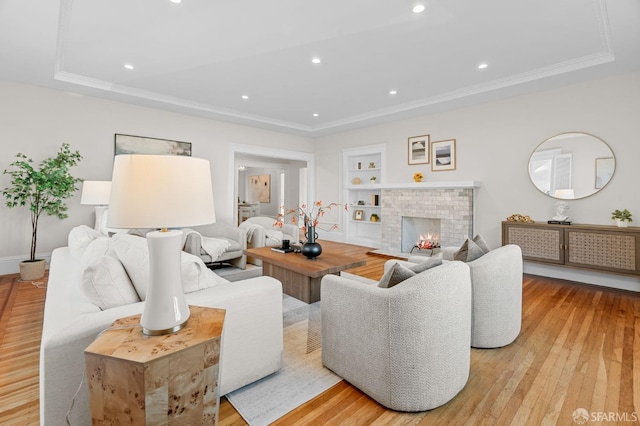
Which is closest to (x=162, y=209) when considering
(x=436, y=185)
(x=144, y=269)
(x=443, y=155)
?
(x=144, y=269)

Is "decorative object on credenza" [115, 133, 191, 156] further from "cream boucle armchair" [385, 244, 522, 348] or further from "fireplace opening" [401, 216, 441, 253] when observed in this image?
"cream boucle armchair" [385, 244, 522, 348]

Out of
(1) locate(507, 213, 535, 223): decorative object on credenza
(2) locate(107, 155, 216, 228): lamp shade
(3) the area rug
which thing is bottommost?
(3) the area rug

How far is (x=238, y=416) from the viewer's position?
159 cm

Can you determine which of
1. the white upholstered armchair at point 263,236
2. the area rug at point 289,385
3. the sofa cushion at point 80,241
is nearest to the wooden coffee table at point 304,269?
the area rug at point 289,385

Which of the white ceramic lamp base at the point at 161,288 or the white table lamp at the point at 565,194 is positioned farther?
the white table lamp at the point at 565,194

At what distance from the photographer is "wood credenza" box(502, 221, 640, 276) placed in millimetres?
3497

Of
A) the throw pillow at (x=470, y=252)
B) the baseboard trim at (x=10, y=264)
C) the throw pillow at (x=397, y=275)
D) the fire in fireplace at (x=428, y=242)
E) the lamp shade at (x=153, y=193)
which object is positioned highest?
the lamp shade at (x=153, y=193)

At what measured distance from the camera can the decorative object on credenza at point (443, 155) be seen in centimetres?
539

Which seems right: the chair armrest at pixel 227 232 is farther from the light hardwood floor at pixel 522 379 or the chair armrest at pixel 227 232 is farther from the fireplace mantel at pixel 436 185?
the fireplace mantel at pixel 436 185

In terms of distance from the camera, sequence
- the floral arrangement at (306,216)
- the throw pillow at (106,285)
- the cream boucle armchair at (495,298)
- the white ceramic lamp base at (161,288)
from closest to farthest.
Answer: the white ceramic lamp base at (161,288)
the throw pillow at (106,285)
the cream boucle armchair at (495,298)
the floral arrangement at (306,216)

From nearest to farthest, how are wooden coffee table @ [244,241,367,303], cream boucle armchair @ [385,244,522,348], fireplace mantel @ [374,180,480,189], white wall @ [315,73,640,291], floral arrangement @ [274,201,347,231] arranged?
cream boucle armchair @ [385,244,522,348], wooden coffee table @ [244,241,367,303], floral arrangement @ [274,201,347,231], white wall @ [315,73,640,291], fireplace mantel @ [374,180,480,189]

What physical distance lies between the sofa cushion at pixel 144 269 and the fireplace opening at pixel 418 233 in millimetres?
4617

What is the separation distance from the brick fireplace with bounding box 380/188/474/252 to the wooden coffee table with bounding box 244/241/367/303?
2.82 metres

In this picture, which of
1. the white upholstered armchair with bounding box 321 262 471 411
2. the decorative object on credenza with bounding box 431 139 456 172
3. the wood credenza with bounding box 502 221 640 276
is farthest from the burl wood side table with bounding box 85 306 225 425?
the decorative object on credenza with bounding box 431 139 456 172
